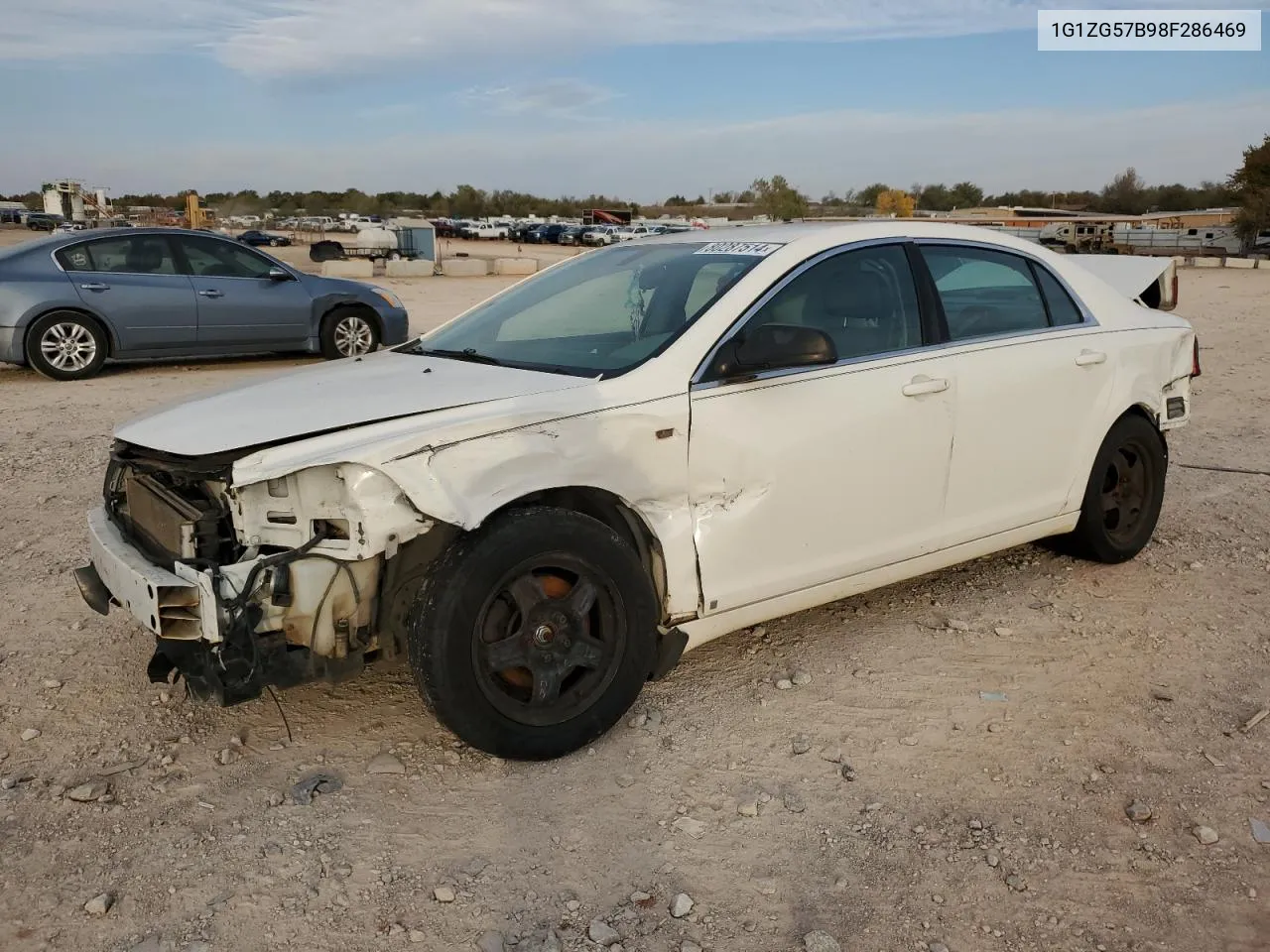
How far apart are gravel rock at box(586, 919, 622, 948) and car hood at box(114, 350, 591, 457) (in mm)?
1547

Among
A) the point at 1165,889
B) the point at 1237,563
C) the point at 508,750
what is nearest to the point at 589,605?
the point at 508,750

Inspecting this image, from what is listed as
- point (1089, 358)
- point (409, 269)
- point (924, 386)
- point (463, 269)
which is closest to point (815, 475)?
point (924, 386)

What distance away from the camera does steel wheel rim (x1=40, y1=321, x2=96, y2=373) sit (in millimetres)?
10594

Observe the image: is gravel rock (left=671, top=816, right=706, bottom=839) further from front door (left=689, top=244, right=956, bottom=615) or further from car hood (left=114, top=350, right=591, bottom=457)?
car hood (left=114, top=350, right=591, bottom=457)

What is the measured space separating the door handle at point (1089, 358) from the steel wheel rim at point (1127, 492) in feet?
1.62

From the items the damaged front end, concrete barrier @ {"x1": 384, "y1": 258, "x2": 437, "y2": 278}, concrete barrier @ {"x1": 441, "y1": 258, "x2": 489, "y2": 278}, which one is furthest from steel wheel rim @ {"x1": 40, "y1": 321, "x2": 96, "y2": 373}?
concrete barrier @ {"x1": 441, "y1": 258, "x2": 489, "y2": 278}

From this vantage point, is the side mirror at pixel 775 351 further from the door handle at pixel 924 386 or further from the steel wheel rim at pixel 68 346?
the steel wheel rim at pixel 68 346

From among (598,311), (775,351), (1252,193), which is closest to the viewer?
(775,351)

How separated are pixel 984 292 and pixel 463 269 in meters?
25.7

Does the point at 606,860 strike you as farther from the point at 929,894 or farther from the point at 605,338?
the point at 605,338

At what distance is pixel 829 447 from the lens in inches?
154

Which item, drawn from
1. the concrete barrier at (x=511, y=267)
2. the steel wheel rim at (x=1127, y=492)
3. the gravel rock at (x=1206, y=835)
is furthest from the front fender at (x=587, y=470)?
the concrete barrier at (x=511, y=267)

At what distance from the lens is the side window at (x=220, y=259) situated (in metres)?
11.4

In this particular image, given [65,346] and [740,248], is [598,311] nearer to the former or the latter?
[740,248]
